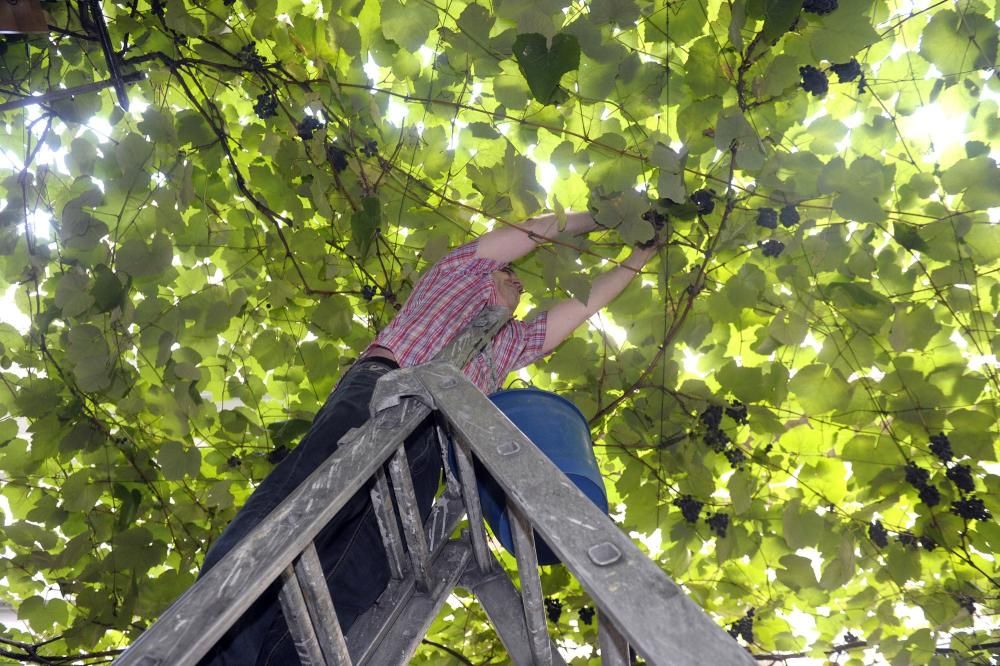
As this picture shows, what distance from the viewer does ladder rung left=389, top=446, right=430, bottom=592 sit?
1.10 m

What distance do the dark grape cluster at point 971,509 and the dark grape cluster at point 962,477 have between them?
6 cm

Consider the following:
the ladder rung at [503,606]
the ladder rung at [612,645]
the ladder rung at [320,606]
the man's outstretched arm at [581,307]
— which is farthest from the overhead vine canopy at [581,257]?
the ladder rung at [320,606]

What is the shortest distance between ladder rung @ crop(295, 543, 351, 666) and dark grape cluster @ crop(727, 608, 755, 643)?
2272 millimetres

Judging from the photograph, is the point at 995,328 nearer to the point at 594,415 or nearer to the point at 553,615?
the point at 594,415

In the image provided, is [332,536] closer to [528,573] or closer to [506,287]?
[528,573]

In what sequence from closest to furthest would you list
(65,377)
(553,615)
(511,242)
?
1. (511,242)
2. (65,377)
3. (553,615)

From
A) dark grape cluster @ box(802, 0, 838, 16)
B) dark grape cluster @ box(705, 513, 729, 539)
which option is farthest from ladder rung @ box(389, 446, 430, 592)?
dark grape cluster @ box(705, 513, 729, 539)

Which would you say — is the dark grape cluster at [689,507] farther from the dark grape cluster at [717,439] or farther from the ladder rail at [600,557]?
the ladder rail at [600,557]

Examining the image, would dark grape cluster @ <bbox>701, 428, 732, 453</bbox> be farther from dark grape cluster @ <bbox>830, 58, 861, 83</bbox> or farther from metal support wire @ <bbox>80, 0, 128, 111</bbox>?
metal support wire @ <bbox>80, 0, 128, 111</bbox>

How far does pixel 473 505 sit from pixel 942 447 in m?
1.55

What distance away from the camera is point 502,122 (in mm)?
2232

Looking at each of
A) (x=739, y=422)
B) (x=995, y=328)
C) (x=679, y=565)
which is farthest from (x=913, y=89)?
(x=679, y=565)

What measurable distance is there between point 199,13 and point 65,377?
4.24 feet

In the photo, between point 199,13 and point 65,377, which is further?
point 65,377
